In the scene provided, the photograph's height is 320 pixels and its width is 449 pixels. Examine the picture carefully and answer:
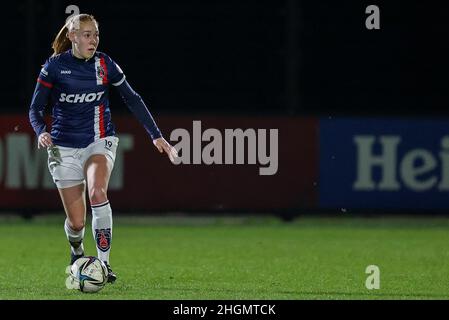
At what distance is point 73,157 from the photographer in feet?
35.6

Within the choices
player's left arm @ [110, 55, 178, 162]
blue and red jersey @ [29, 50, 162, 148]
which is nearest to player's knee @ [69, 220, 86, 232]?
blue and red jersey @ [29, 50, 162, 148]

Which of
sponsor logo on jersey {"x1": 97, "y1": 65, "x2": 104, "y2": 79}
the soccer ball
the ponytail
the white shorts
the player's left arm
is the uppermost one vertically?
the ponytail

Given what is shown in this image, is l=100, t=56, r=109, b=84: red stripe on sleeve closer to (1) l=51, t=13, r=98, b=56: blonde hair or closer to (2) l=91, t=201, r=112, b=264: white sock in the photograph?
(1) l=51, t=13, r=98, b=56: blonde hair

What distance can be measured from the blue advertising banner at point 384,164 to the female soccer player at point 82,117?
7.04 meters

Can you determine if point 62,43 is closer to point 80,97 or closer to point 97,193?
point 80,97

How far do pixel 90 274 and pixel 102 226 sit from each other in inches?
19.8

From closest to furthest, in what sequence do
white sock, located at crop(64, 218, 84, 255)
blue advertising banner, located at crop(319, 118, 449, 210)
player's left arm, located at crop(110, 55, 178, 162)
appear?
player's left arm, located at crop(110, 55, 178, 162)
white sock, located at crop(64, 218, 84, 255)
blue advertising banner, located at crop(319, 118, 449, 210)

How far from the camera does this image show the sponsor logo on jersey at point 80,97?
10789mm

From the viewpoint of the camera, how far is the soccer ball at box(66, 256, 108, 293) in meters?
10.3

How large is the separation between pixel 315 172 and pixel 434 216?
1551 mm

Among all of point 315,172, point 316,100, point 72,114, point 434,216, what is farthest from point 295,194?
point 72,114

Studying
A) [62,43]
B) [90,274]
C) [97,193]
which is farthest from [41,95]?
[90,274]

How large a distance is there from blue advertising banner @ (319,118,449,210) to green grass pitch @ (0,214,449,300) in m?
0.38
